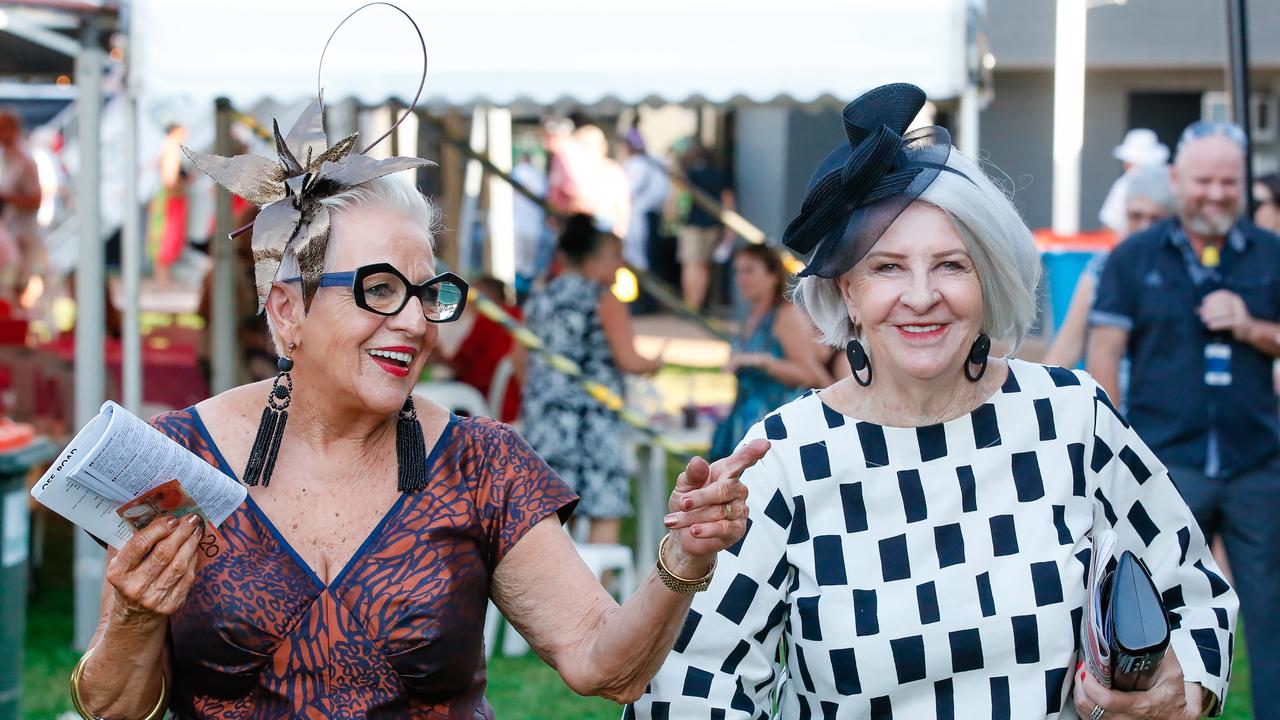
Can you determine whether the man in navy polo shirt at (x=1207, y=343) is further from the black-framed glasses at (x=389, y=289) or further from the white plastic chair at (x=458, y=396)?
the white plastic chair at (x=458, y=396)

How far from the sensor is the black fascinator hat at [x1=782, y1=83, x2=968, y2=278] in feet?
7.85

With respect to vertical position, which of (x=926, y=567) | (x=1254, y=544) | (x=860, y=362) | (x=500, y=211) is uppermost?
(x=500, y=211)

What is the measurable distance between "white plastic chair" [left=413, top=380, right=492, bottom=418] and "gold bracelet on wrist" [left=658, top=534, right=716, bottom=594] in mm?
6079

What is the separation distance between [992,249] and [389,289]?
39.3 inches

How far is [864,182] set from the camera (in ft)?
7.86

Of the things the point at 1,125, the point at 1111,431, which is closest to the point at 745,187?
the point at 1,125

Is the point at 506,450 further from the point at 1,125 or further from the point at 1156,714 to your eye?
the point at 1,125

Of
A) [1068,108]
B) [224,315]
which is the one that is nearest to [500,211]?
[1068,108]

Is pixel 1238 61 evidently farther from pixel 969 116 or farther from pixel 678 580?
pixel 678 580

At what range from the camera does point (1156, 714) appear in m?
2.34

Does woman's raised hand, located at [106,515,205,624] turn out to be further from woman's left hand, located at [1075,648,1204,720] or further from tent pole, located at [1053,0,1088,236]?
tent pole, located at [1053,0,1088,236]

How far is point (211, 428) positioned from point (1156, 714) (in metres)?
1.61

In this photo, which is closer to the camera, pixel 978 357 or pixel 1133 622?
pixel 1133 622

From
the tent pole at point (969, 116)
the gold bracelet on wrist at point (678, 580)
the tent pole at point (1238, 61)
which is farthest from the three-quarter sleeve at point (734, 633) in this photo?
the tent pole at point (1238, 61)
